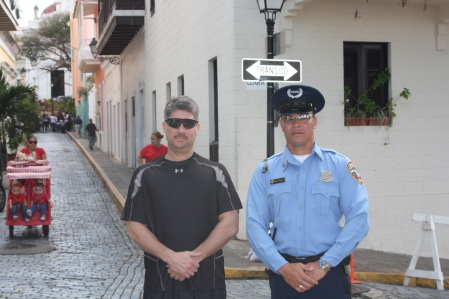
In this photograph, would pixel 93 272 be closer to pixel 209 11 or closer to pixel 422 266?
pixel 422 266

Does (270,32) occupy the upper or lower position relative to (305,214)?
upper

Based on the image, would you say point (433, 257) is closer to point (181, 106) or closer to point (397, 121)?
point (397, 121)

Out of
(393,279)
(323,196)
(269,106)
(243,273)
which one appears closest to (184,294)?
(323,196)

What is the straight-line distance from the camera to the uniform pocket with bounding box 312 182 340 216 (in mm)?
3760

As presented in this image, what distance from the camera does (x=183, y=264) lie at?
12.4 ft

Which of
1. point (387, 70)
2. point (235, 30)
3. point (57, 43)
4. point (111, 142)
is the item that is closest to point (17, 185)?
point (235, 30)

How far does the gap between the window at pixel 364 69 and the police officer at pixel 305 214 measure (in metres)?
7.77

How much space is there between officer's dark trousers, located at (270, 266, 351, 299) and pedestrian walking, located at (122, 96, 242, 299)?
406mm

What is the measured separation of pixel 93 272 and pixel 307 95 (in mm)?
5213

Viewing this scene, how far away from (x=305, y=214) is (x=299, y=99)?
A: 692 mm

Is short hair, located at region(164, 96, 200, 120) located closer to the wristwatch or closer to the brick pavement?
the wristwatch

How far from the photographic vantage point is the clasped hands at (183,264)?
378 centimetres

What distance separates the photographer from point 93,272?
837cm

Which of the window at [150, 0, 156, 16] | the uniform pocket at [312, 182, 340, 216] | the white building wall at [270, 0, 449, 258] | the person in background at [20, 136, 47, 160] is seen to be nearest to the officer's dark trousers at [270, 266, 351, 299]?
the uniform pocket at [312, 182, 340, 216]
